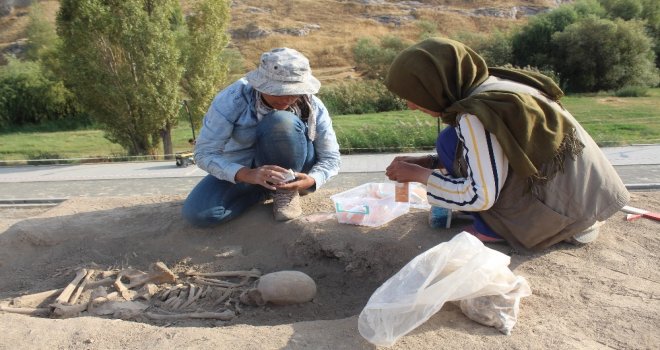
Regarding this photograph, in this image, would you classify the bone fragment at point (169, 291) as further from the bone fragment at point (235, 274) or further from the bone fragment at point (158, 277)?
the bone fragment at point (235, 274)

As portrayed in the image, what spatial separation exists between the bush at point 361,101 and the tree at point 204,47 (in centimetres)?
992

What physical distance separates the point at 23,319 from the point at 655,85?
3025 centimetres

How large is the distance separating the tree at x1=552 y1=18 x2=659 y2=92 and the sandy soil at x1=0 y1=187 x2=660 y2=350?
2508 centimetres

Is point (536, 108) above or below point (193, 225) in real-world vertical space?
above

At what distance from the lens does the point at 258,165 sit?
405 centimetres

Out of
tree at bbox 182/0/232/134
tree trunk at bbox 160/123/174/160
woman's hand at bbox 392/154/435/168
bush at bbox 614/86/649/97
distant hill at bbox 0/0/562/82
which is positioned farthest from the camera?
distant hill at bbox 0/0/562/82

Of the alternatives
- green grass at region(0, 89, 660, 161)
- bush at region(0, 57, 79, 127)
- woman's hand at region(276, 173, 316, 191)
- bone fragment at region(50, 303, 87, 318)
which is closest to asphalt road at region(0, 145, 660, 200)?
green grass at region(0, 89, 660, 161)

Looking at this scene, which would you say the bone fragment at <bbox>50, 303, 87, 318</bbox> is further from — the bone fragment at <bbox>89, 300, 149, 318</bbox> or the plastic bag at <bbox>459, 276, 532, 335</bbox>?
the plastic bag at <bbox>459, 276, 532, 335</bbox>

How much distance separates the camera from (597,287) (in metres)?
2.98

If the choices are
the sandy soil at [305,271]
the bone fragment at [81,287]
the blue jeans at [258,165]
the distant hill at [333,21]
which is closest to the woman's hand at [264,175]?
the blue jeans at [258,165]

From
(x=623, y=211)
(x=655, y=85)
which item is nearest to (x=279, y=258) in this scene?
(x=623, y=211)

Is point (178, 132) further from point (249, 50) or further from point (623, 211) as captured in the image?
point (249, 50)

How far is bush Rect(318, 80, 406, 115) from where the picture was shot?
2397cm

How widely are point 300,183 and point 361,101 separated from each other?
20.9m
